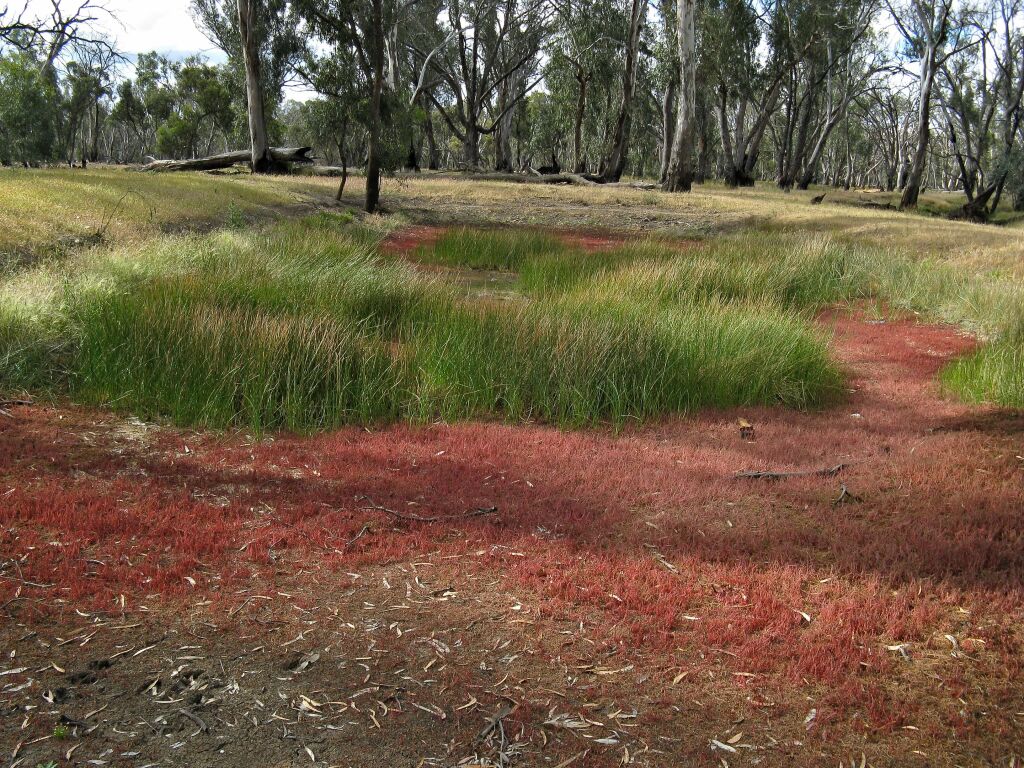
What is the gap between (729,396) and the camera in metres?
6.77

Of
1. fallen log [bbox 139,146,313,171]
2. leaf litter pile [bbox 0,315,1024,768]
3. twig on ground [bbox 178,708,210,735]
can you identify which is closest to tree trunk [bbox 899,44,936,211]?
fallen log [bbox 139,146,313,171]

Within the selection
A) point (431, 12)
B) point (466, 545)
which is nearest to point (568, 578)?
point (466, 545)

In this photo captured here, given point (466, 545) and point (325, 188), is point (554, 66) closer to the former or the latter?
point (325, 188)

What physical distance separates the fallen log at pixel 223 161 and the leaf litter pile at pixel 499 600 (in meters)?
25.7

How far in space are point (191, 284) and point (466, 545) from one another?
4370 mm

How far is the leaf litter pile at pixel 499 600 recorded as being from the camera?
8.95 feet

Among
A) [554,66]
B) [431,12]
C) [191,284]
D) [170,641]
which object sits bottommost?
[170,641]

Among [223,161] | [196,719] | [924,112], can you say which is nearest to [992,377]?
[196,719]

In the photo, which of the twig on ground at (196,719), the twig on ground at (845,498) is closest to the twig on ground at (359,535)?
the twig on ground at (196,719)

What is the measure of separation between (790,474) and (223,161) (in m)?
28.8

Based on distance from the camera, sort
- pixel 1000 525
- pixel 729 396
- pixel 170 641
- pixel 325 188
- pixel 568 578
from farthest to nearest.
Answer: pixel 325 188 → pixel 729 396 → pixel 1000 525 → pixel 568 578 → pixel 170 641

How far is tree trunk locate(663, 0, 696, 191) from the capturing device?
86.5 feet

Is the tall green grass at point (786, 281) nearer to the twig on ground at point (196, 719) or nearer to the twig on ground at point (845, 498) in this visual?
the twig on ground at point (845, 498)

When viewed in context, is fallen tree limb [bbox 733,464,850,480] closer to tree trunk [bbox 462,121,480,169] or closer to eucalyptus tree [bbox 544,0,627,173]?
eucalyptus tree [bbox 544,0,627,173]
